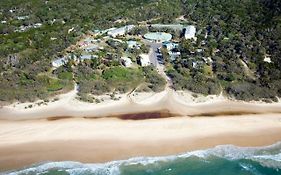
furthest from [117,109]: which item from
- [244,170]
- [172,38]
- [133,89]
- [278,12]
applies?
[278,12]

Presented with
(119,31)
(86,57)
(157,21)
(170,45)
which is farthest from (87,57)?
(157,21)

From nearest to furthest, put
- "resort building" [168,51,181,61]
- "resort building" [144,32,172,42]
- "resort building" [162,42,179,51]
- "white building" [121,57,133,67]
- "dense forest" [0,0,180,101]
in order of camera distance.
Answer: "dense forest" [0,0,180,101]
"white building" [121,57,133,67]
"resort building" [168,51,181,61]
"resort building" [162,42,179,51]
"resort building" [144,32,172,42]

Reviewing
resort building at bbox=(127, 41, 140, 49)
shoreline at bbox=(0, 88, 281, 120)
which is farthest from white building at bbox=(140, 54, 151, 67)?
shoreline at bbox=(0, 88, 281, 120)

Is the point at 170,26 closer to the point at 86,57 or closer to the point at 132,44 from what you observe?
the point at 132,44

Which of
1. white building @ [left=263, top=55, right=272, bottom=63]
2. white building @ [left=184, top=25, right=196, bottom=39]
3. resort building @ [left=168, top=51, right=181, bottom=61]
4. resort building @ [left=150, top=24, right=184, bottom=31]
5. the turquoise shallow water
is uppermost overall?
resort building @ [left=150, top=24, right=184, bottom=31]

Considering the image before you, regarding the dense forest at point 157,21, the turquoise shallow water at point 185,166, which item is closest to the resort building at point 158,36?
the dense forest at point 157,21

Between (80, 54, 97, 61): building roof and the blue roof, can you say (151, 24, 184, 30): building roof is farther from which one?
the blue roof

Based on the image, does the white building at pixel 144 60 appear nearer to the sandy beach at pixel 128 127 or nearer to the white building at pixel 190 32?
the sandy beach at pixel 128 127
